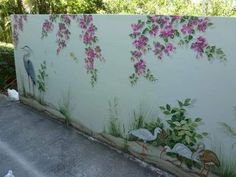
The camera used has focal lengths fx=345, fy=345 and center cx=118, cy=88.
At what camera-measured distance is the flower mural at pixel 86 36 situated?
416cm

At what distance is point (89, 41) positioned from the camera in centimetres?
424

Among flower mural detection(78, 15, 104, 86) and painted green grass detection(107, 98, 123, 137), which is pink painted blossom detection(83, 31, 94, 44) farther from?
painted green grass detection(107, 98, 123, 137)

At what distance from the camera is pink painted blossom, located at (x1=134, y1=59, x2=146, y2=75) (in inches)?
142

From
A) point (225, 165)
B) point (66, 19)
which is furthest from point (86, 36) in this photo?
point (225, 165)

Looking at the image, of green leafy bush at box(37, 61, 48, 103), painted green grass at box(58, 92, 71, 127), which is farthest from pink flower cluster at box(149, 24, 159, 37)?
green leafy bush at box(37, 61, 48, 103)

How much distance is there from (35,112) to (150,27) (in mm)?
2858

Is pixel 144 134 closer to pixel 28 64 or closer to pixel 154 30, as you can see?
pixel 154 30

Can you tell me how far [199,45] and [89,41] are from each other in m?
1.62

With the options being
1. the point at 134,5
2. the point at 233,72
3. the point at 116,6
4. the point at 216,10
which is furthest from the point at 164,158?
the point at 116,6

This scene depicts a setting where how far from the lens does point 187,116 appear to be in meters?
3.27

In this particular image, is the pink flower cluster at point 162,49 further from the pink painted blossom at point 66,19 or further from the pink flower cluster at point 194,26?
the pink painted blossom at point 66,19

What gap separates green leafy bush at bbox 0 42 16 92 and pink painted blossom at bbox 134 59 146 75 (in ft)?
12.7

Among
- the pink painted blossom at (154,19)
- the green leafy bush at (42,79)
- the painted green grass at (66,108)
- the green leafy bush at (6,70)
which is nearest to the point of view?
Answer: the pink painted blossom at (154,19)

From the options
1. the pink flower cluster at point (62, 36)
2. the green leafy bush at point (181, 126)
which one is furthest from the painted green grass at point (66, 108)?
the green leafy bush at point (181, 126)
